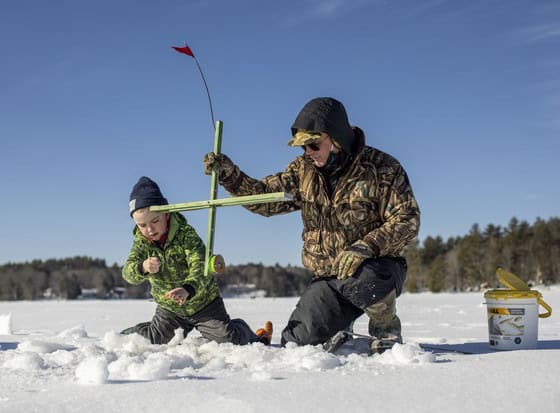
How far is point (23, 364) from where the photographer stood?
9.12 ft

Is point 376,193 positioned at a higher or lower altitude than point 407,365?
higher

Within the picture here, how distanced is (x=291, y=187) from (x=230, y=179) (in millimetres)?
393

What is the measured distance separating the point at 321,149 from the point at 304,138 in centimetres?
15

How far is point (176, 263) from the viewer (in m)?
4.06

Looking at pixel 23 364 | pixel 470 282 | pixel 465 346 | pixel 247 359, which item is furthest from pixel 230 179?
pixel 470 282

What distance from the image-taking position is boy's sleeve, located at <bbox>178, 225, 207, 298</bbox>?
3783 millimetres

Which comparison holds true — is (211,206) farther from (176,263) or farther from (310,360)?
(310,360)

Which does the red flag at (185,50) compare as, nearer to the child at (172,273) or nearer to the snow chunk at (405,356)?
the child at (172,273)

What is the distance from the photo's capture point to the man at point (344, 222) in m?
3.38

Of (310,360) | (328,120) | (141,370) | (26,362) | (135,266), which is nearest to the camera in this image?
(141,370)

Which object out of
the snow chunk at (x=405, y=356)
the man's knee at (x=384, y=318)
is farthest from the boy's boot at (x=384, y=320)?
the snow chunk at (x=405, y=356)

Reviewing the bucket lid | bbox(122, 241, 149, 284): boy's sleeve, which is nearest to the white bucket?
the bucket lid

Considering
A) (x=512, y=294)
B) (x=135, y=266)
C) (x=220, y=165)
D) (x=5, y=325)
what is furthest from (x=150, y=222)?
(x=5, y=325)

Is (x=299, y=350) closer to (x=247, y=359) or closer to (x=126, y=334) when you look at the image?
(x=247, y=359)
